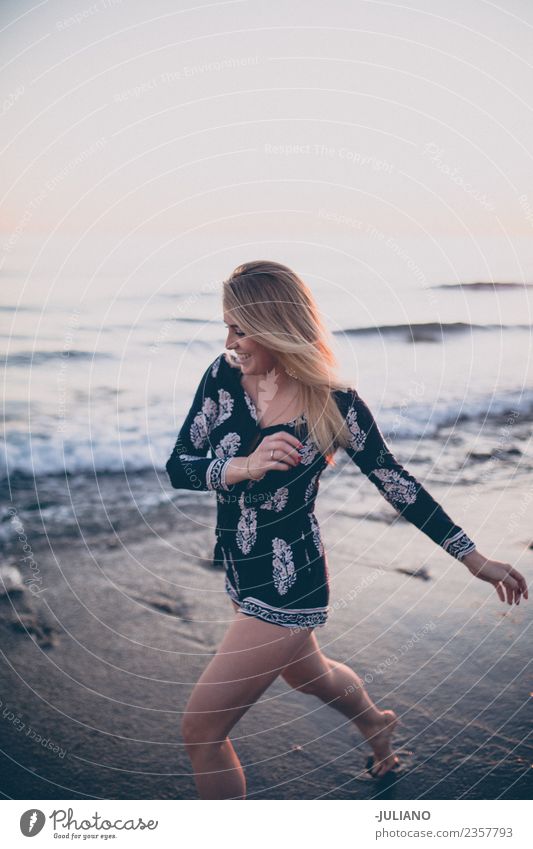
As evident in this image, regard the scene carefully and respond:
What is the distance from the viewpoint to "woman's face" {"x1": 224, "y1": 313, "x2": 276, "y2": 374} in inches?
118

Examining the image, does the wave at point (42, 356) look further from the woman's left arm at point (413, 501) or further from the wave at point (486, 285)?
the woman's left arm at point (413, 501)

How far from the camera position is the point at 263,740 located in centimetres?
355

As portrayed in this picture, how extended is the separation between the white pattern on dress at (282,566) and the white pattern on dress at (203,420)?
475 millimetres

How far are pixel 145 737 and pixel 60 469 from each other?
3611mm

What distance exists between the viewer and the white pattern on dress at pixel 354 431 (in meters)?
3.06

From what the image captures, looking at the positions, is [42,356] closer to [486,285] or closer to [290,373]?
[486,285]

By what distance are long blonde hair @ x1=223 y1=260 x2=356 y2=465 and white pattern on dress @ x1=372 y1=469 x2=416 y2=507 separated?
174 mm

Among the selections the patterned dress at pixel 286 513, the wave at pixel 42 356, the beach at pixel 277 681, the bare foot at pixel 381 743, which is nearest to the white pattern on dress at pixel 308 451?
the patterned dress at pixel 286 513

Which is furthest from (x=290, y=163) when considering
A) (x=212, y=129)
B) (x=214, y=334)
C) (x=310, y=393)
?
(x=214, y=334)

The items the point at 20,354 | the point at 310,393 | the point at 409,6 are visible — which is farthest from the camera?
the point at 20,354

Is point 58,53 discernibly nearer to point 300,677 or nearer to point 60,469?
point 300,677

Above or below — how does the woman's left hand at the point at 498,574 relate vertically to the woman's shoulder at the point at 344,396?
below

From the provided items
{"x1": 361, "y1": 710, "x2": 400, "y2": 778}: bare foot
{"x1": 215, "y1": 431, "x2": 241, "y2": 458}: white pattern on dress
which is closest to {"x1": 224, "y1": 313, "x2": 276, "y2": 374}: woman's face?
{"x1": 215, "y1": 431, "x2": 241, "y2": 458}: white pattern on dress

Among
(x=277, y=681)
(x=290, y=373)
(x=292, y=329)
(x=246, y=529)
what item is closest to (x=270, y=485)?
(x=246, y=529)
